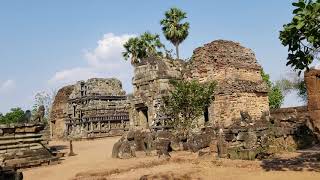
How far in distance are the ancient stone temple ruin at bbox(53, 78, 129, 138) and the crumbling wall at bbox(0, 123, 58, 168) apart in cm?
1683

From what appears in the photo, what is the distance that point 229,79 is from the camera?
23.9 m

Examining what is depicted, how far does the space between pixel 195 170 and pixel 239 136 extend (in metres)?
4.58

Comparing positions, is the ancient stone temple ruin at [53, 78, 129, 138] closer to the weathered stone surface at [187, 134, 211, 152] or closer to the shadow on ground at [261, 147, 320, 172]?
the weathered stone surface at [187, 134, 211, 152]

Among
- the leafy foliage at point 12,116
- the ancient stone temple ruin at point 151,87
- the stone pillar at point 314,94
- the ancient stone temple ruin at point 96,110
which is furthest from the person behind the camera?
the leafy foliage at point 12,116

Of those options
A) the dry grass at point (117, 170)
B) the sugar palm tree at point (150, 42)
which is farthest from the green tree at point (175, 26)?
the dry grass at point (117, 170)

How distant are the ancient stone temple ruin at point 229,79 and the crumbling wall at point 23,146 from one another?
33.6 ft

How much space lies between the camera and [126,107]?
3812 cm

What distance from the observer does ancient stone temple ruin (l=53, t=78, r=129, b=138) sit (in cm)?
3553

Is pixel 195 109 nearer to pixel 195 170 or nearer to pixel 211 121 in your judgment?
pixel 211 121

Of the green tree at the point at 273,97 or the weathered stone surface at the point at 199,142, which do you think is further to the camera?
the green tree at the point at 273,97

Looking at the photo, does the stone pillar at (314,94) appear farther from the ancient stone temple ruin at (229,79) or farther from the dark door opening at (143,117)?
the dark door opening at (143,117)

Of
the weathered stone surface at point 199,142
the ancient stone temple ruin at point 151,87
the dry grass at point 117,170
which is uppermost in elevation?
the ancient stone temple ruin at point 151,87

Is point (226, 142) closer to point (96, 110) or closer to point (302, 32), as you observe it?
point (302, 32)

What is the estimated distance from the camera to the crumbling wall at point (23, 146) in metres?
16.6
